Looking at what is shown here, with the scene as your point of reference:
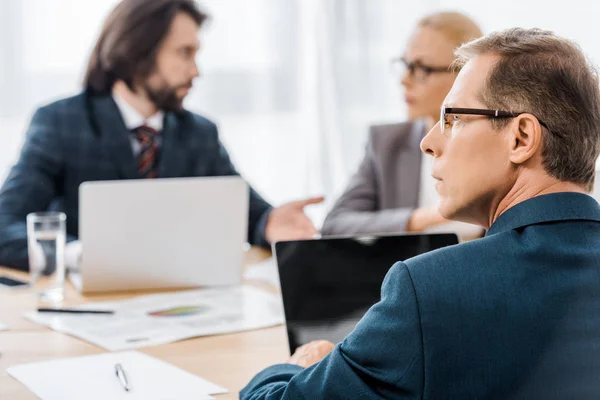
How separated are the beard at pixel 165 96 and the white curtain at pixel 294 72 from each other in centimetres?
107

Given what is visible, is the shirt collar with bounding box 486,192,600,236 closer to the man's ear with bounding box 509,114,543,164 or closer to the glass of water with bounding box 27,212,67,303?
Result: the man's ear with bounding box 509,114,543,164

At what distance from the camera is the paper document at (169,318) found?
162 cm

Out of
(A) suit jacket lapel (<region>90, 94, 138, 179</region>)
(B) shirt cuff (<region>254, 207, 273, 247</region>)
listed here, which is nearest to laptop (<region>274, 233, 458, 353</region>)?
(B) shirt cuff (<region>254, 207, 273, 247</region>)

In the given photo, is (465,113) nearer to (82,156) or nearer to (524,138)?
(524,138)

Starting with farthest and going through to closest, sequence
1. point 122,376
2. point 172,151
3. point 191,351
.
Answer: point 172,151 < point 191,351 < point 122,376

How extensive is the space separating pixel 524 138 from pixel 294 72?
3.37m

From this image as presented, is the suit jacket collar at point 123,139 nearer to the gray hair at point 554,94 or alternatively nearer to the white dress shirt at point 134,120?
the white dress shirt at point 134,120

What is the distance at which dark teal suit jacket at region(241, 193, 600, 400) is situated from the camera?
928 millimetres

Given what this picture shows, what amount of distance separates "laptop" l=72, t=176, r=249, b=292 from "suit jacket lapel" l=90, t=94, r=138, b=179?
751 mm

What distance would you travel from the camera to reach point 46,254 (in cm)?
193

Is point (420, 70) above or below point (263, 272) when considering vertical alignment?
above

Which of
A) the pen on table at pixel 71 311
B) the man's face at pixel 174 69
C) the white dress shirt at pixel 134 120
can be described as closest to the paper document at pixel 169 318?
the pen on table at pixel 71 311

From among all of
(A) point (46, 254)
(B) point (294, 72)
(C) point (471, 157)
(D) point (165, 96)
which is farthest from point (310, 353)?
(B) point (294, 72)

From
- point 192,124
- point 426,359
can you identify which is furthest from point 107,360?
point 192,124
